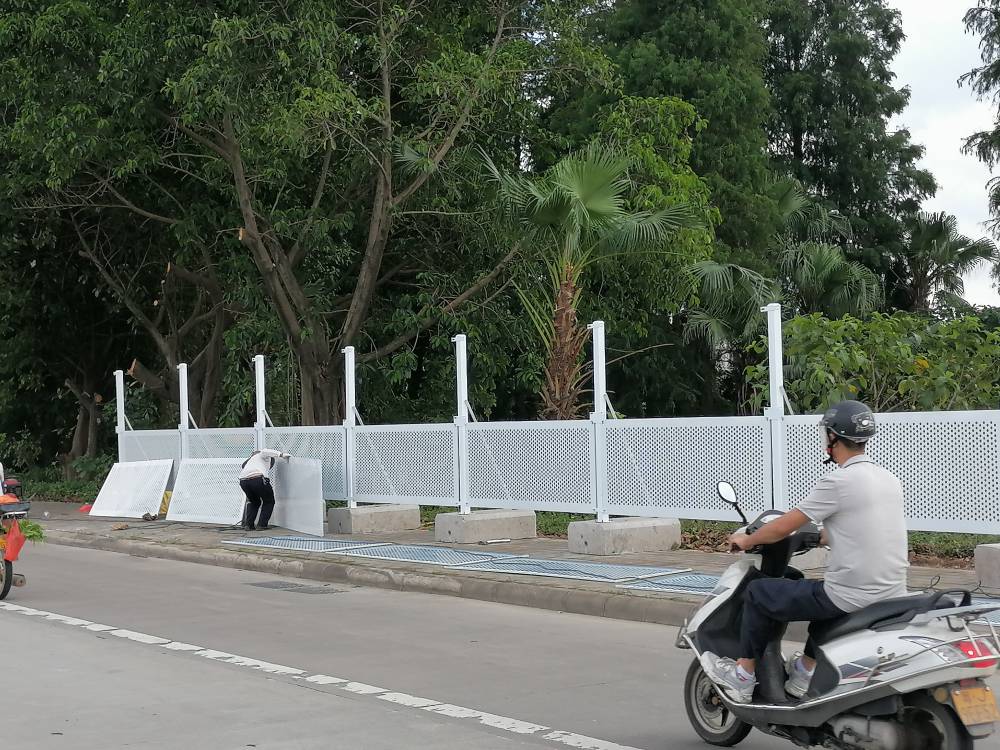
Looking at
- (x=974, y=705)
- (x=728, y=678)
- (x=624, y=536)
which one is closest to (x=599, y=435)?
(x=624, y=536)

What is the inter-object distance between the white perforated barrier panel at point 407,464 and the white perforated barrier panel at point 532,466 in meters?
0.46

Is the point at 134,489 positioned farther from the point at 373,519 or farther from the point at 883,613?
the point at 883,613

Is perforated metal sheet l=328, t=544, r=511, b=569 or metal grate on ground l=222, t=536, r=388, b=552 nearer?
perforated metal sheet l=328, t=544, r=511, b=569

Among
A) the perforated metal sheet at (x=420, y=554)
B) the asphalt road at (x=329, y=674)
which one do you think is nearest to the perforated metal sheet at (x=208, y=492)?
the perforated metal sheet at (x=420, y=554)

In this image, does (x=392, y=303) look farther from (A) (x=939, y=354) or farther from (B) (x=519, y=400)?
(A) (x=939, y=354)

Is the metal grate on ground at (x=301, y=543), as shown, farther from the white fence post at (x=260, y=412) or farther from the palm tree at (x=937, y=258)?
the palm tree at (x=937, y=258)

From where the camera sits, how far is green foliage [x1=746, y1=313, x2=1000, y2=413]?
14.0 m

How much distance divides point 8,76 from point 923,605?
19.1 meters

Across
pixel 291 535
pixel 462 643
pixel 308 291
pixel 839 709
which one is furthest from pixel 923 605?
pixel 308 291

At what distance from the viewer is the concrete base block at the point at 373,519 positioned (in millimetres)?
17266

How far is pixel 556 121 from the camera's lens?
2931 centimetres

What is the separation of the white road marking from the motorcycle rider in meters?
0.99

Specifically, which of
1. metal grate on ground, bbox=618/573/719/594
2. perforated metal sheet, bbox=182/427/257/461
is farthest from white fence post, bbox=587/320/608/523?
perforated metal sheet, bbox=182/427/257/461

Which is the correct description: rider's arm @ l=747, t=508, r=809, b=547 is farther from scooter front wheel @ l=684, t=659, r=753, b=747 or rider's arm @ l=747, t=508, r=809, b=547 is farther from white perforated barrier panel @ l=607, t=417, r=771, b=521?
white perforated barrier panel @ l=607, t=417, r=771, b=521
